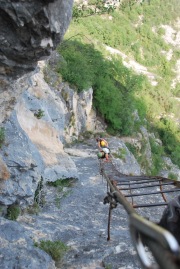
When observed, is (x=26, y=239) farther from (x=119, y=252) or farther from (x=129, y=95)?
(x=129, y=95)

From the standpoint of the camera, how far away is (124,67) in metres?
35.3

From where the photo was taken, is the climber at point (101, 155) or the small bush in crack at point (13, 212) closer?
the small bush in crack at point (13, 212)

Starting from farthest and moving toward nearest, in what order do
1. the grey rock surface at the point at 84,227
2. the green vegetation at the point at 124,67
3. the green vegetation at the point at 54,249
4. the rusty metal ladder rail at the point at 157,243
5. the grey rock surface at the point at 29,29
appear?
the green vegetation at the point at 124,67 → the grey rock surface at the point at 84,227 → the green vegetation at the point at 54,249 → the grey rock surface at the point at 29,29 → the rusty metal ladder rail at the point at 157,243

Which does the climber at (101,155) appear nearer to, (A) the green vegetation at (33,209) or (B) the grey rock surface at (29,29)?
(A) the green vegetation at (33,209)

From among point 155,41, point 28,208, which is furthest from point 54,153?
point 155,41

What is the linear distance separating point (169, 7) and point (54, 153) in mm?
68739

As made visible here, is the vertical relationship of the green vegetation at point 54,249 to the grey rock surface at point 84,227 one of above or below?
above

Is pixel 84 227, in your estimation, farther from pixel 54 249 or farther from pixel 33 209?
pixel 54 249

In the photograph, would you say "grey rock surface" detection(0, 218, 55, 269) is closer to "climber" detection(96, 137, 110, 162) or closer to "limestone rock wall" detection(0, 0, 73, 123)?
"limestone rock wall" detection(0, 0, 73, 123)

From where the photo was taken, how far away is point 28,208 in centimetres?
921

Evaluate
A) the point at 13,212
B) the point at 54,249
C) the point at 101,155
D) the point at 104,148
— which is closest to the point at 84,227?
the point at 13,212

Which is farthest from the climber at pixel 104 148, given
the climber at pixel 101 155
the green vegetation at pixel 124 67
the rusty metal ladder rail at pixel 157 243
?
the rusty metal ladder rail at pixel 157 243

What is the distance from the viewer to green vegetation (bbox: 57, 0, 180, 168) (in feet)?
80.4

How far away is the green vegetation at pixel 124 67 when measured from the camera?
24513 millimetres
